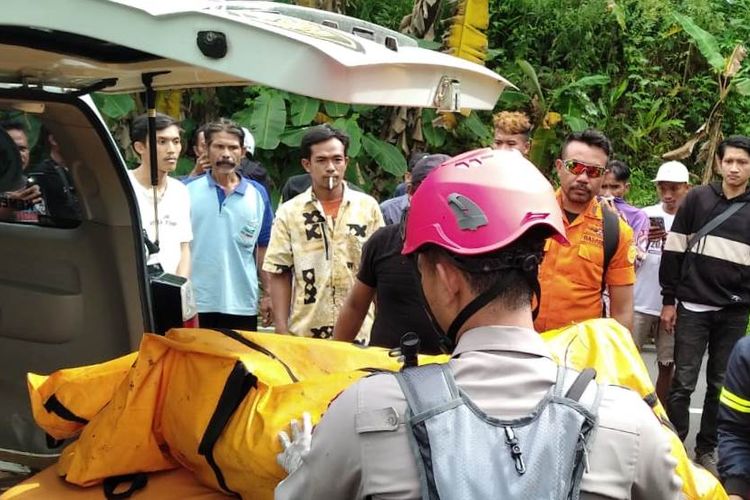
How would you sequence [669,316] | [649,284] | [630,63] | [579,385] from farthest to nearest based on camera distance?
[630,63] → [649,284] → [669,316] → [579,385]

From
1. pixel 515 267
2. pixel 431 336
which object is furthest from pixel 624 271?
pixel 515 267

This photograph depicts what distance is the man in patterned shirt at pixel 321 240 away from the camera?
5.03 meters

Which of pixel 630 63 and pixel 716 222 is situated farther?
pixel 630 63

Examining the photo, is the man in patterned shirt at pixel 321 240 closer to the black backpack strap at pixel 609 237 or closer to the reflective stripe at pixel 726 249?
the black backpack strap at pixel 609 237

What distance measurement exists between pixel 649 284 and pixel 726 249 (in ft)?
3.62

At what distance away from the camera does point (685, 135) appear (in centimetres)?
1329

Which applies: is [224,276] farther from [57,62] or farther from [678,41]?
[678,41]

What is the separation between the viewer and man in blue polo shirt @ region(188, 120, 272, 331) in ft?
18.7

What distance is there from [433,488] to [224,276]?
4.23 metres

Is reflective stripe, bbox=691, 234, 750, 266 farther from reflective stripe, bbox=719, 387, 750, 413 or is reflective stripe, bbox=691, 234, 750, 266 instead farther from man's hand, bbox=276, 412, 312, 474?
man's hand, bbox=276, 412, 312, 474

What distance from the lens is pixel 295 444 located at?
7.44ft

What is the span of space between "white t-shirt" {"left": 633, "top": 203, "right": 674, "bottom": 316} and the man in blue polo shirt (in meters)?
2.94

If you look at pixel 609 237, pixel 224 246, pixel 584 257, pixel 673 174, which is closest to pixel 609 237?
pixel 609 237

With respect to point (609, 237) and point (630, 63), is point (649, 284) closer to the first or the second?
point (609, 237)
